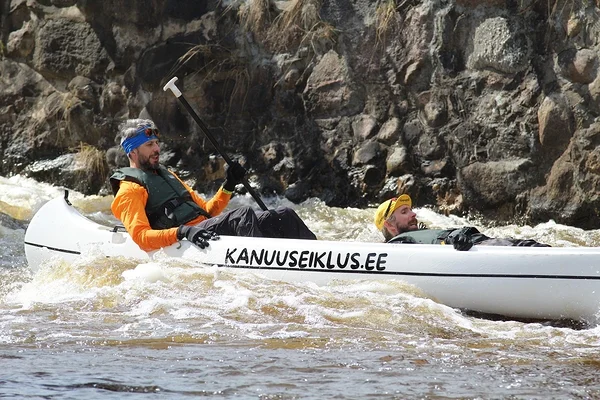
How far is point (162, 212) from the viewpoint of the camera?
6.65m

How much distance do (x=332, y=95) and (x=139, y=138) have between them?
352cm

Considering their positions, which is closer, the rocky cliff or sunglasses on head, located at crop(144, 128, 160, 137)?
sunglasses on head, located at crop(144, 128, 160, 137)

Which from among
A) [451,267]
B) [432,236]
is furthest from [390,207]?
[451,267]

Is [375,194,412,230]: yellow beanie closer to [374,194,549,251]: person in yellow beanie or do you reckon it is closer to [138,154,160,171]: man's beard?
[374,194,549,251]: person in yellow beanie

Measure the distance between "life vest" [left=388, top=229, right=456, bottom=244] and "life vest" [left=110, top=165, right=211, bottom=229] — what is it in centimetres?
143

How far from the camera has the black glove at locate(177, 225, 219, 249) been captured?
20.6 ft

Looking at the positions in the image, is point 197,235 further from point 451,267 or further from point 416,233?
point 451,267

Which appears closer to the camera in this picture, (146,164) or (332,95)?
(146,164)

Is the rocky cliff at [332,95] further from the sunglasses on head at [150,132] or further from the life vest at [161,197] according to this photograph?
the sunglasses on head at [150,132]

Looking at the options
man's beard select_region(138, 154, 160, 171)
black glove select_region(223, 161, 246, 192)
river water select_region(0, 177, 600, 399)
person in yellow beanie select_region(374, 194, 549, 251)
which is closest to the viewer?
river water select_region(0, 177, 600, 399)

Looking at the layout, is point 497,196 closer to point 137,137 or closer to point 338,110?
point 338,110

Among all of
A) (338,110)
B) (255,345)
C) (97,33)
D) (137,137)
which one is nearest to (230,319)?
(255,345)

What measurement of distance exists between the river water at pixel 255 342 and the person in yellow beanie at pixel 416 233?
39cm

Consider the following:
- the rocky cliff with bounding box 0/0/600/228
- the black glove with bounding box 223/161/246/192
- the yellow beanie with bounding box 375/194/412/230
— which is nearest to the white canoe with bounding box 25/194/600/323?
the yellow beanie with bounding box 375/194/412/230
